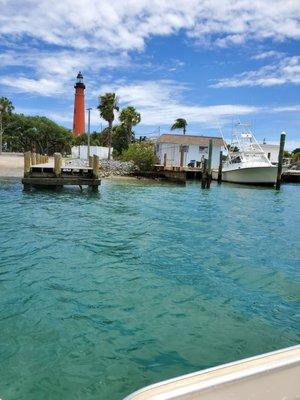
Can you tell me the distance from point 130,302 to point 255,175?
3551 centimetres

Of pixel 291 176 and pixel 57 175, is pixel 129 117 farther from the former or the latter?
pixel 57 175

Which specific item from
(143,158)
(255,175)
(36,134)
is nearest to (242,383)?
(255,175)

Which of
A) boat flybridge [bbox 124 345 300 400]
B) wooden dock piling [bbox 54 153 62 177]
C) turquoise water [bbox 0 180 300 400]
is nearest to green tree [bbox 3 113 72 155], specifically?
wooden dock piling [bbox 54 153 62 177]

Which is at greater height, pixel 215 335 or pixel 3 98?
pixel 3 98

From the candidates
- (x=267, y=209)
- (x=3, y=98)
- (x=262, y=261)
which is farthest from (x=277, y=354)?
(x=3, y=98)

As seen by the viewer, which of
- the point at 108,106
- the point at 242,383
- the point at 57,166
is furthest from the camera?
the point at 108,106

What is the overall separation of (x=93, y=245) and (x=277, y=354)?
375 inches

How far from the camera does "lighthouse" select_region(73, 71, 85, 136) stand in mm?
94188

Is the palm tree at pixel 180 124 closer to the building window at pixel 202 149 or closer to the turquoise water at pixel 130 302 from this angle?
the building window at pixel 202 149

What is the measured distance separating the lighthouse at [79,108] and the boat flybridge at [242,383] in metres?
94.8

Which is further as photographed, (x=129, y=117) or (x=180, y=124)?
(x=180, y=124)

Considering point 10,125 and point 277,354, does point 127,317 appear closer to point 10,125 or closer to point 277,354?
point 277,354

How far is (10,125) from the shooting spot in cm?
7381

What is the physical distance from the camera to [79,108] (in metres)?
94.4
